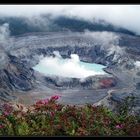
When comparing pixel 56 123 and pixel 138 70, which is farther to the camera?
pixel 138 70

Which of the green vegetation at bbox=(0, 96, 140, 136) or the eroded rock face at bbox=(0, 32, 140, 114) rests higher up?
the green vegetation at bbox=(0, 96, 140, 136)

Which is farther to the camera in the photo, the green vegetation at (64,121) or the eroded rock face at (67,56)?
the eroded rock face at (67,56)

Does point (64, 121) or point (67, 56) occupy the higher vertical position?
point (64, 121)

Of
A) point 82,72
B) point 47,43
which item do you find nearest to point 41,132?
point 82,72

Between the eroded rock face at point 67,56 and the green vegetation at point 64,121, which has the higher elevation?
the green vegetation at point 64,121

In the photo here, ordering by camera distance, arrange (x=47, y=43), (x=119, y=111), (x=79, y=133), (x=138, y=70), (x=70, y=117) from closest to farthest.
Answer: (x=79, y=133)
(x=70, y=117)
(x=119, y=111)
(x=138, y=70)
(x=47, y=43)

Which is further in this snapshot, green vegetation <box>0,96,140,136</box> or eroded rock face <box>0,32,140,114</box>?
eroded rock face <box>0,32,140,114</box>

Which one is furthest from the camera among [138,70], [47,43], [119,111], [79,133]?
[47,43]

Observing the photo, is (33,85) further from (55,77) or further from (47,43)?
(47,43)
